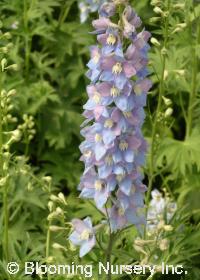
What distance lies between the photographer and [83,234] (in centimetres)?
312

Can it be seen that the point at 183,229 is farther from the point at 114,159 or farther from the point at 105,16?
the point at 105,16

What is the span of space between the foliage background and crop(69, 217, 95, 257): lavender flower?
79 centimetres

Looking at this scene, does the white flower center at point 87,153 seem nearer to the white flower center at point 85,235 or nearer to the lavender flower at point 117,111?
the lavender flower at point 117,111

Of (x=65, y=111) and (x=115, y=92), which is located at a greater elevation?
(x=115, y=92)

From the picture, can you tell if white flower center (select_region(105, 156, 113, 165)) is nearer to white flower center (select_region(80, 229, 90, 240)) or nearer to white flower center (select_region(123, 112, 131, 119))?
white flower center (select_region(123, 112, 131, 119))

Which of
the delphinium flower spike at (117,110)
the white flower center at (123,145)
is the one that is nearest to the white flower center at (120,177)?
the delphinium flower spike at (117,110)

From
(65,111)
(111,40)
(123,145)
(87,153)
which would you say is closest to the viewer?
(111,40)

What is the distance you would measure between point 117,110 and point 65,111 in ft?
9.47

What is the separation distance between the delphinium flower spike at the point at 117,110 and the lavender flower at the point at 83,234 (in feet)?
0.42

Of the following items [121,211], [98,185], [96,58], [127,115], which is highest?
[96,58]

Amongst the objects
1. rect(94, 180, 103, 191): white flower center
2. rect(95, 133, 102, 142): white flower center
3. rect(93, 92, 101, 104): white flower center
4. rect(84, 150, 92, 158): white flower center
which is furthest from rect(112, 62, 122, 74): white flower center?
rect(94, 180, 103, 191): white flower center

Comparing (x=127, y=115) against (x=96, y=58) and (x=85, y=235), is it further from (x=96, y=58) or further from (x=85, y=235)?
(x=85, y=235)

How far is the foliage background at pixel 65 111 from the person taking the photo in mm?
4527

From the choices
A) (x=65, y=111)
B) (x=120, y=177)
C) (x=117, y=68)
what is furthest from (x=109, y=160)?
(x=65, y=111)
